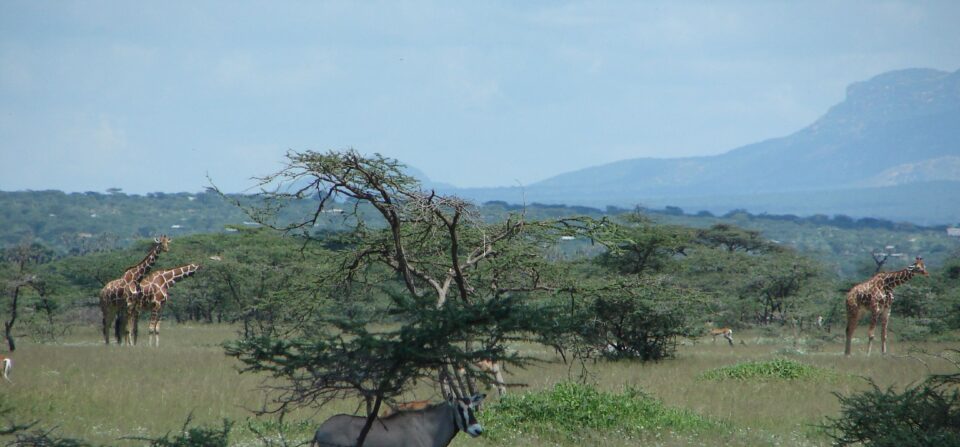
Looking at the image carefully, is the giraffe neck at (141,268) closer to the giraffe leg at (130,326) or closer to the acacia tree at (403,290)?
the giraffe leg at (130,326)

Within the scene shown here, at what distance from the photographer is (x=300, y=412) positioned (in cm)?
1584

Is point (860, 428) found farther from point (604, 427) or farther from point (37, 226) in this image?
point (37, 226)

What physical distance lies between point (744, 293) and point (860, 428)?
94.1 feet

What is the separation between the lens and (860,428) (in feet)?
31.2

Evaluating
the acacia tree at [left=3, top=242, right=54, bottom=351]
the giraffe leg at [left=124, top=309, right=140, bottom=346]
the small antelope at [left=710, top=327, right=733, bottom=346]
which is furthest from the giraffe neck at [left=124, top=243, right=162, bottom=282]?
the small antelope at [left=710, top=327, right=733, bottom=346]

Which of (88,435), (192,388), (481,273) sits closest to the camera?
(88,435)

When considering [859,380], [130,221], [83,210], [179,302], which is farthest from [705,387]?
[83,210]

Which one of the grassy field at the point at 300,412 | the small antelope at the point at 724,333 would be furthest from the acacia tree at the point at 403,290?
the small antelope at the point at 724,333

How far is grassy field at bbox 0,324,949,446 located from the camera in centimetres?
1384

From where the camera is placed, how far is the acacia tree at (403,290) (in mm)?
7684

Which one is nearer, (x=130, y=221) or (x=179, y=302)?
(x=179, y=302)

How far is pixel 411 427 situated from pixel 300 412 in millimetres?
6703

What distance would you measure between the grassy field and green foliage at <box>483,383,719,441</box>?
7.4 inches

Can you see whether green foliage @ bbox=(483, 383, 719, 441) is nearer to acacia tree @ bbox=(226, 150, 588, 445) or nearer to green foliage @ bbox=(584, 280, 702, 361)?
acacia tree @ bbox=(226, 150, 588, 445)
